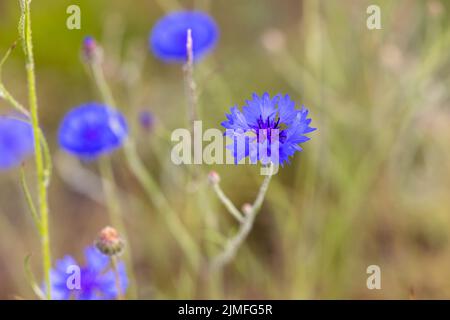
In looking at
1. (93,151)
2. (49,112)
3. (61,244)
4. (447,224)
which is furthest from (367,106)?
(49,112)

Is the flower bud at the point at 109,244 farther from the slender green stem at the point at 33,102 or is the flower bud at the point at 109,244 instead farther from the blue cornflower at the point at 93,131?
the blue cornflower at the point at 93,131

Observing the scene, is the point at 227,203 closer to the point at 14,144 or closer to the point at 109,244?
the point at 109,244

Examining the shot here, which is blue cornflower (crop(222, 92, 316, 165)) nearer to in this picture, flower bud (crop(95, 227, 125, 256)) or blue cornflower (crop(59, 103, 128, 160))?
flower bud (crop(95, 227, 125, 256))

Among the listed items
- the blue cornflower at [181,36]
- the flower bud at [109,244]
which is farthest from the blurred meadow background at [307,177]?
the flower bud at [109,244]

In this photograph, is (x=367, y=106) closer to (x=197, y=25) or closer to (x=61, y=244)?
(x=197, y=25)

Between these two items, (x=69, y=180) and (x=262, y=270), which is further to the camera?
(x=69, y=180)

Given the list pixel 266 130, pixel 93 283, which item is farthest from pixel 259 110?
pixel 93 283
